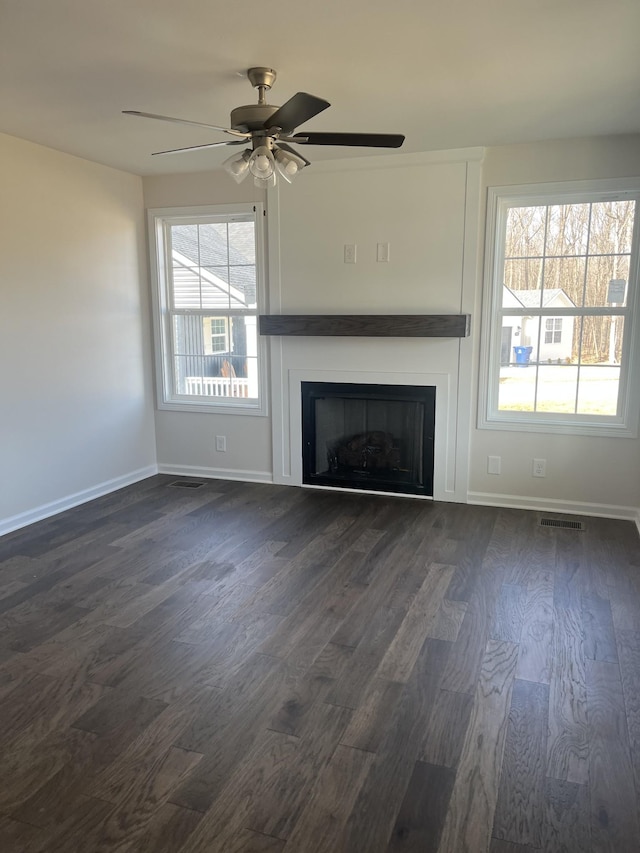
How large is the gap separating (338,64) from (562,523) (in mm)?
3070

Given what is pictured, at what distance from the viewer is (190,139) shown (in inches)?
152

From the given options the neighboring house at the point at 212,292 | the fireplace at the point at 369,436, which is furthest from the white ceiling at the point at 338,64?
the fireplace at the point at 369,436

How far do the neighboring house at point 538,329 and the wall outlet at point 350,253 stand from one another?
1119 millimetres

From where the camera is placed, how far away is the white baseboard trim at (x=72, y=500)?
3.96 meters

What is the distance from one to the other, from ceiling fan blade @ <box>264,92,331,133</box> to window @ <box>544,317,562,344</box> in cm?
245

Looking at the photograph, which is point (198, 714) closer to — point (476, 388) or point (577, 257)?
point (476, 388)

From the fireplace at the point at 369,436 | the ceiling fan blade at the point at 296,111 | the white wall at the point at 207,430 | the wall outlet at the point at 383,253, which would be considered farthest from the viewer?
the white wall at the point at 207,430

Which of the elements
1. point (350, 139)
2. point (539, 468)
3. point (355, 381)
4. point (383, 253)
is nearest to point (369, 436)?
point (355, 381)

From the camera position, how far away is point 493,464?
4398 mm

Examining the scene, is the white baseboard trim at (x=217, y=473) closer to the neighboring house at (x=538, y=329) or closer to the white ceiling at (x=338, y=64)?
the neighboring house at (x=538, y=329)

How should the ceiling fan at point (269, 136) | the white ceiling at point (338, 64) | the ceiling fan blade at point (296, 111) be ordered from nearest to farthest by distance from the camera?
1. the ceiling fan blade at point (296, 111)
2. the white ceiling at point (338, 64)
3. the ceiling fan at point (269, 136)

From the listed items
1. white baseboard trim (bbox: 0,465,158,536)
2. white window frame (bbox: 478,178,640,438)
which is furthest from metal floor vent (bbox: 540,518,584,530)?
white baseboard trim (bbox: 0,465,158,536)

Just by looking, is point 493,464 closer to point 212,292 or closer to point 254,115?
point 212,292

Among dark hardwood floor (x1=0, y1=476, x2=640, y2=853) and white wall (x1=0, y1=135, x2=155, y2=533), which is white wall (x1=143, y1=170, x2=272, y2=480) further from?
dark hardwood floor (x1=0, y1=476, x2=640, y2=853)
